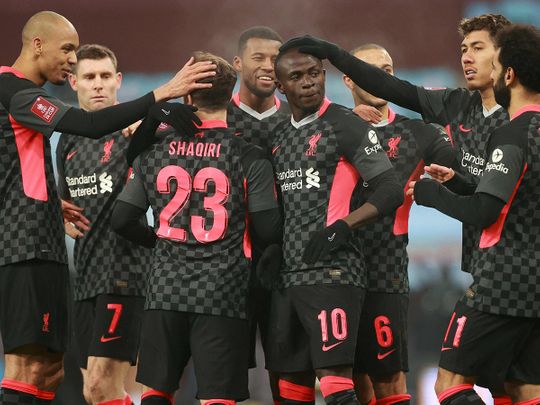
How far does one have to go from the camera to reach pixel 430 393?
8.52 metres

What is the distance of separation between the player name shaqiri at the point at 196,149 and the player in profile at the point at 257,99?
2.12 feet

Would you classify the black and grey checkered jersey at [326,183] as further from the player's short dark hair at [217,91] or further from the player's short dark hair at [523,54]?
the player's short dark hair at [523,54]

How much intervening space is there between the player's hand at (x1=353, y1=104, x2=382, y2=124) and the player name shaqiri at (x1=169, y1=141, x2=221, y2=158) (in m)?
0.99

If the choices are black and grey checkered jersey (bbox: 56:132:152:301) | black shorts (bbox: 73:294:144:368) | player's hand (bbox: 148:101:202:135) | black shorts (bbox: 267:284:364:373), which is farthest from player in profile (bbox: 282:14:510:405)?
black shorts (bbox: 73:294:144:368)

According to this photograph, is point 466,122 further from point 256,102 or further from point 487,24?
point 256,102

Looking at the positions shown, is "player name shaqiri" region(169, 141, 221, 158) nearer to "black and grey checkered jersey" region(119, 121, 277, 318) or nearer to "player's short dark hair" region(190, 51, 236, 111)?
"black and grey checkered jersey" region(119, 121, 277, 318)

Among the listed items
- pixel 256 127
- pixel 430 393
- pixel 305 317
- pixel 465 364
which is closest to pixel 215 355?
pixel 305 317

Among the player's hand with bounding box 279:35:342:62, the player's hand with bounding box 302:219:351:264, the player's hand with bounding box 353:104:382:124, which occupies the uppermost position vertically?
the player's hand with bounding box 279:35:342:62

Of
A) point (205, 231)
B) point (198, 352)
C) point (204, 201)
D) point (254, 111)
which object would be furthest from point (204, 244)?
point (254, 111)

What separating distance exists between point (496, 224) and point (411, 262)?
471cm

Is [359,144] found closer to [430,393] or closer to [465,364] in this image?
[465,364]

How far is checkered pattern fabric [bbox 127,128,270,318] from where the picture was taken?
4.82 metres

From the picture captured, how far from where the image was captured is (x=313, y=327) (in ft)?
16.0

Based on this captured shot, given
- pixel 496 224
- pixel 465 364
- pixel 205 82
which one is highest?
pixel 205 82
